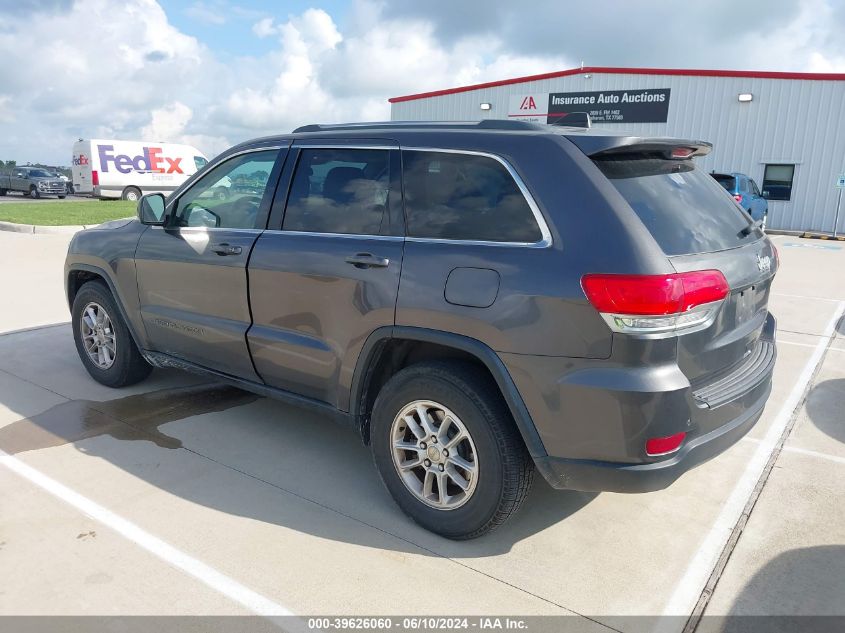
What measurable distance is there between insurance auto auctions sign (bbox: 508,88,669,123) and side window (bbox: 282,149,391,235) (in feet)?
67.2

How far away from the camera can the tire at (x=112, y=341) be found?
480cm

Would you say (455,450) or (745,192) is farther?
(745,192)

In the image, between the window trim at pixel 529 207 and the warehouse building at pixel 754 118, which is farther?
the warehouse building at pixel 754 118

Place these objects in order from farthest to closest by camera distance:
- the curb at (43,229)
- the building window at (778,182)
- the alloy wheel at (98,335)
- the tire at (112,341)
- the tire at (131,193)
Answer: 1. the tire at (131,193)
2. the building window at (778,182)
3. the curb at (43,229)
4. the alloy wheel at (98,335)
5. the tire at (112,341)

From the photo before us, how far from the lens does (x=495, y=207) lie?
2908mm

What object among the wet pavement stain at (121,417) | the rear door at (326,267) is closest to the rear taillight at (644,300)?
the rear door at (326,267)

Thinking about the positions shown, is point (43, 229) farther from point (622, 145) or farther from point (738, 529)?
point (738, 529)

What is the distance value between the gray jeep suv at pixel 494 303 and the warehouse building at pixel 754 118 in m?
18.6

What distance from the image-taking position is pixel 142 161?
25422 millimetres

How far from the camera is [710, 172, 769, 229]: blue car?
1672 cm

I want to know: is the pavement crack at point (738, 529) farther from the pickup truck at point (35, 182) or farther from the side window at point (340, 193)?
the pickup truck at point (35, 182)

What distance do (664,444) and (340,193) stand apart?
6.53 feet

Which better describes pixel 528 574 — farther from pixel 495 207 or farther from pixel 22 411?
pixel 22 411

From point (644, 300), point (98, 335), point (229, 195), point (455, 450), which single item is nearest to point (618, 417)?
point (644, 300)
